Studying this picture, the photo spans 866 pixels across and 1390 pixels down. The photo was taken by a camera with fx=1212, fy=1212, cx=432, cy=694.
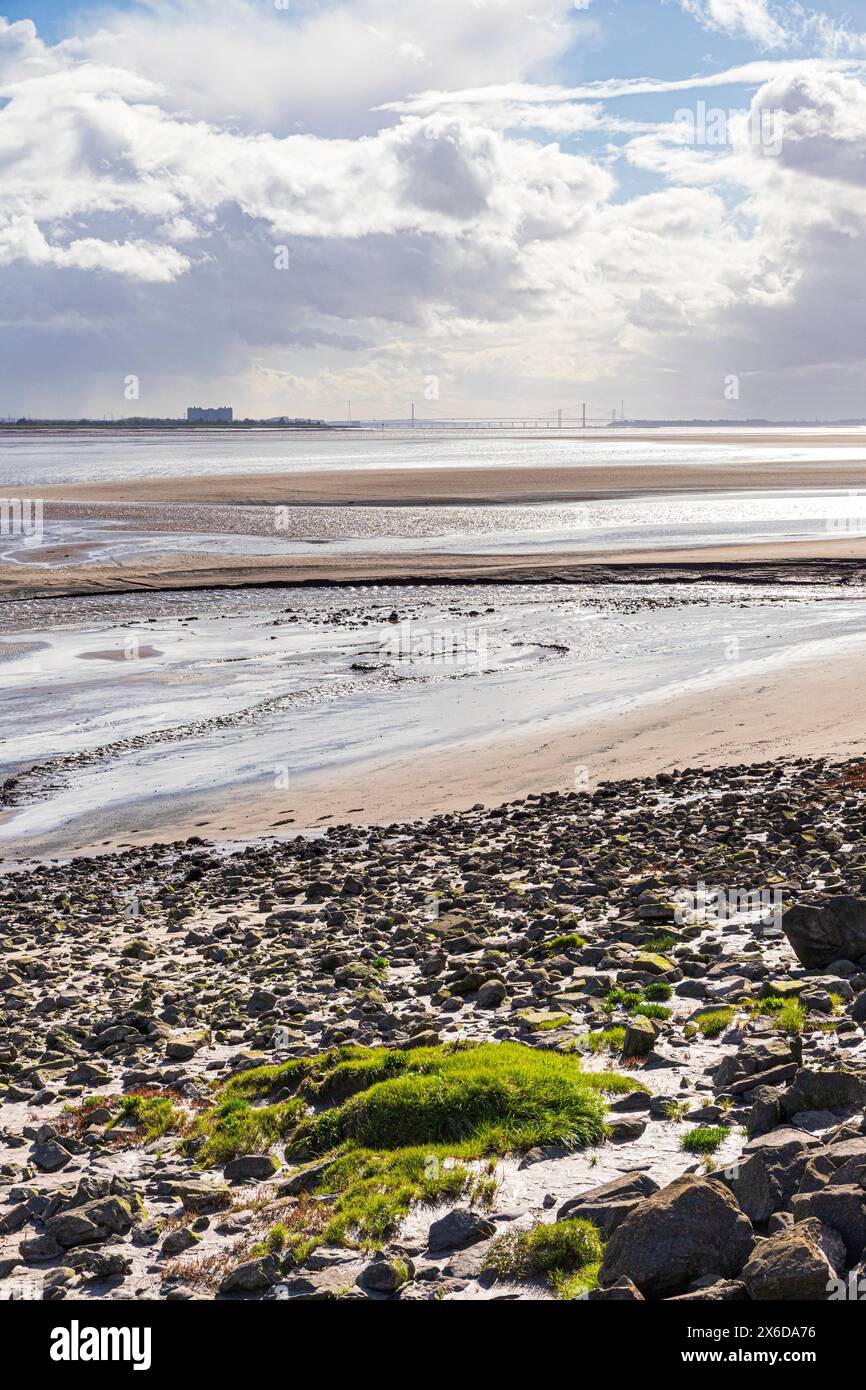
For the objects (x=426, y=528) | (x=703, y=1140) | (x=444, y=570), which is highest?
(x=426, y=528)

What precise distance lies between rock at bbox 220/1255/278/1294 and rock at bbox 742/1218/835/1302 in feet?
8.75

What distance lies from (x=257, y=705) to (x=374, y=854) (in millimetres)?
11058

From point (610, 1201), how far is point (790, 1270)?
1459 mm

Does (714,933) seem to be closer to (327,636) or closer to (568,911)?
(568,911)

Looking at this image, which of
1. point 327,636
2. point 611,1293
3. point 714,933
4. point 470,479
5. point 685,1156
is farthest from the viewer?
point 470,479

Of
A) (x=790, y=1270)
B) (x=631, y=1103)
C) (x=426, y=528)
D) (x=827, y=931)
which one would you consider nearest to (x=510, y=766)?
(x=827, y=931)

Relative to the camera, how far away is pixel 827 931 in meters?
10.7

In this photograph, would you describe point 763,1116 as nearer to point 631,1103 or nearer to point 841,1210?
point 631,1103

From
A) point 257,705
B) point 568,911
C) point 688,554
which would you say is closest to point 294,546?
point 688,554

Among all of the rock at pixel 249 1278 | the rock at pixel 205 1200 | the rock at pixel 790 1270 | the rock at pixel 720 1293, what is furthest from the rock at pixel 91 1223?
the rock at pixel 790 1270

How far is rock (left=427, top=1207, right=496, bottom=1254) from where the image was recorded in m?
7.00

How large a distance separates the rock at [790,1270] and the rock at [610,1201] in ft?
3.14

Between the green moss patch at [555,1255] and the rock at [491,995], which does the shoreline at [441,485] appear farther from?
the green moss patch at [555,1255]
